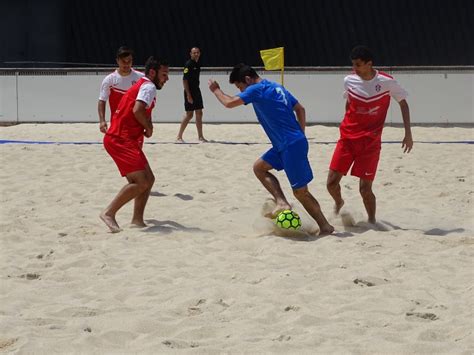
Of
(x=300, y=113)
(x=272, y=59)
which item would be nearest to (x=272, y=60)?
(x=272, y=59)

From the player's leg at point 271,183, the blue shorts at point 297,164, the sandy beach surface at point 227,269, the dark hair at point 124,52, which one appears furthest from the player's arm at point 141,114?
the dark hair at point 124,52

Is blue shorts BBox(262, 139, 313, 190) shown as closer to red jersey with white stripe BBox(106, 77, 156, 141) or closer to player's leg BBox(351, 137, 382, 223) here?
player's leg BBox(351, 137, 382, 223)

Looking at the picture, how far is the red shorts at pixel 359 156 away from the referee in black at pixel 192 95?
6.23 metres

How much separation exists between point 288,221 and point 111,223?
4.51ft

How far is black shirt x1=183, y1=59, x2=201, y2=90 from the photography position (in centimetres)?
1405

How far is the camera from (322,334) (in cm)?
421

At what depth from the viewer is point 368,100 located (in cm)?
706

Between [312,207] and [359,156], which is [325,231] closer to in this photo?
[312,207]

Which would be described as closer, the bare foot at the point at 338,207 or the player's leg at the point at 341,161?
the player's leg at the point at 341,161

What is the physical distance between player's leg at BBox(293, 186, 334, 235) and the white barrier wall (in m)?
10.0

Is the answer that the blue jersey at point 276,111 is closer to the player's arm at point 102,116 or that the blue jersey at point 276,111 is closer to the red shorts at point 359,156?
the red shorts at point 359,156

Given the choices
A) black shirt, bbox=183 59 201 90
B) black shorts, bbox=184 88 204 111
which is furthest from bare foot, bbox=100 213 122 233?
black shirt, bbox=183 59 201 90

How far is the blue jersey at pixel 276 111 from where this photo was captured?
21.8 ft

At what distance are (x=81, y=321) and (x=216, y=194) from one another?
14.7 feet
